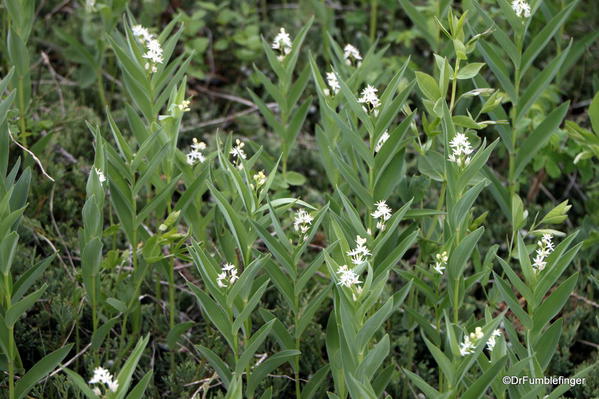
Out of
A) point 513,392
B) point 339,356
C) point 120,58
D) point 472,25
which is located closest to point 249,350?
point 339,356

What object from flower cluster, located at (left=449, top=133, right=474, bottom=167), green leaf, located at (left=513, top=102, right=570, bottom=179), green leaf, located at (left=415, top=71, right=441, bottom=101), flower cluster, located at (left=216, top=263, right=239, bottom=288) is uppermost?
green leaf, located at (left=415, top=71, right=441, bottom=101)

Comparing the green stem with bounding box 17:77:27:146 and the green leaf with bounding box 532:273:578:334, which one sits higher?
the green stem with bounding box 17:77:27:146

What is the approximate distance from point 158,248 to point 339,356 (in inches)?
23.8

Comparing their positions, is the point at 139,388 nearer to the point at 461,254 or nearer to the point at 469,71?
the point at 461,254

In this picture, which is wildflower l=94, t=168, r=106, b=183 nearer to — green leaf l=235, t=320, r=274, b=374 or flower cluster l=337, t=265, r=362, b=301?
green leaf l=235, t=320, r=274, b=374

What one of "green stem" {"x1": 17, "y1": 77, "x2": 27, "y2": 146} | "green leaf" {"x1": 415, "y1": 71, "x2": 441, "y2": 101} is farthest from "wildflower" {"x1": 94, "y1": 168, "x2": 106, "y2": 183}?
"green leaf" {"x1": 415, "y1": 71, "x2": 441, "y2": 101}

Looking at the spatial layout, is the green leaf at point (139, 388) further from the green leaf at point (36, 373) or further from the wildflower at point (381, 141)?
the wildflower at point (381, 141)

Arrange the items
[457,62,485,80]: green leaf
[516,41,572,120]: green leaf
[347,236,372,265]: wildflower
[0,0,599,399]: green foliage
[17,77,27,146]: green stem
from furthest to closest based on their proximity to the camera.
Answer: [17,77,27,146]: green stem, [516,41,572,120]: green leaf, [457,62,485,80]: green leaf, [0,0,599,399]: green foliage, [347,236,372,265]: wildflower

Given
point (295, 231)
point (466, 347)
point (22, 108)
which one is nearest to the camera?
point (466, 347)

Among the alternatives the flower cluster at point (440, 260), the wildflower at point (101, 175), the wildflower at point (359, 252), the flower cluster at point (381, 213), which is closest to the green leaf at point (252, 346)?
the wildflower at point (359, 252)

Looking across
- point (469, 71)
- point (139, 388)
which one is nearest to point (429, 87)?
point (469, 71)

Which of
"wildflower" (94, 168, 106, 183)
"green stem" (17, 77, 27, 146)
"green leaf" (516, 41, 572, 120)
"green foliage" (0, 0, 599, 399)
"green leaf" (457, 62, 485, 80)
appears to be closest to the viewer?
"green foliage" (0, 0, 599, 399)

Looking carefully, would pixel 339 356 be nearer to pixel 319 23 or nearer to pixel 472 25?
pixel 472 25

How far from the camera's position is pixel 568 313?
9.05 ft
